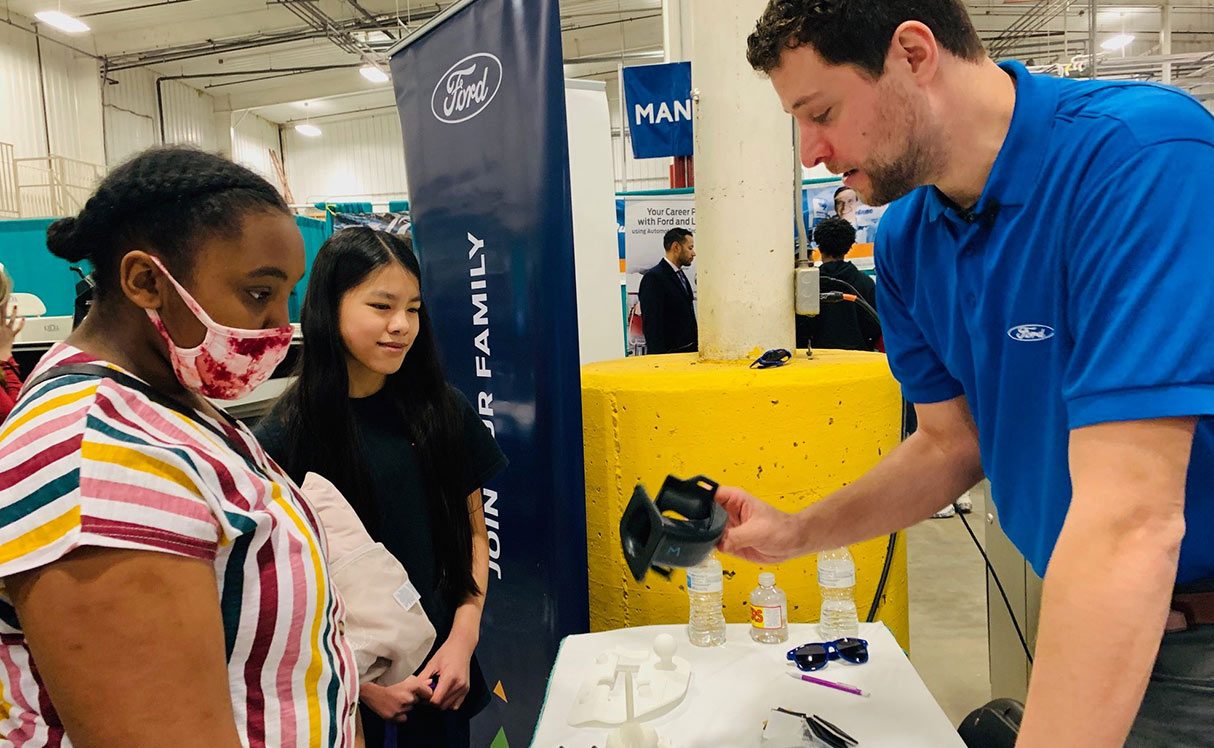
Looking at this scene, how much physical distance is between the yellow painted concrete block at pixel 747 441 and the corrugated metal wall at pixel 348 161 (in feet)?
43.7

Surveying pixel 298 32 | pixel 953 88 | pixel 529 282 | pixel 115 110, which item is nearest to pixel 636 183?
pixel 298 32

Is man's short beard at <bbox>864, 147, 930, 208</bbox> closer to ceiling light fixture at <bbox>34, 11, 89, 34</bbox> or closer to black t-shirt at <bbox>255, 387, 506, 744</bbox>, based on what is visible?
black t-shirt at <bbox>255, 387, 506, 744</bbox>

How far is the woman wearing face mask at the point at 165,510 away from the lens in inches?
23.7

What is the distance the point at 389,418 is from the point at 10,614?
1010 millimetres

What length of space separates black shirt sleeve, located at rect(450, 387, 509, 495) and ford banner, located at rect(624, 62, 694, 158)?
3.00 metres

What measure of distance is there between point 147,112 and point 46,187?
9.35 ft

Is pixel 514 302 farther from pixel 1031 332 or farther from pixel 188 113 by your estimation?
pixel 188 113

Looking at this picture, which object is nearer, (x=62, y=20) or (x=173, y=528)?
(x=173, y=528)

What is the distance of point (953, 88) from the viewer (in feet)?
3.06

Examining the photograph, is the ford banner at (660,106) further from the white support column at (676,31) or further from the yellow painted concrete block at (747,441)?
the yellow painted concrete block at (747,441)

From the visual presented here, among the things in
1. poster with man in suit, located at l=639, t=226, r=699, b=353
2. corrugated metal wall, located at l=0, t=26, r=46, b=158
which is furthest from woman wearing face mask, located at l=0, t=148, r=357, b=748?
corrugated metal wall, located at l=0, t=26, r=46, b=158

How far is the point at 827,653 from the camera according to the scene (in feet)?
4.82

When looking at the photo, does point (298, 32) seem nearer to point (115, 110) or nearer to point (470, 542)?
point (115, 110)

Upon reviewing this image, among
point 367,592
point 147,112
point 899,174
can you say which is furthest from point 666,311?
point 147,112
